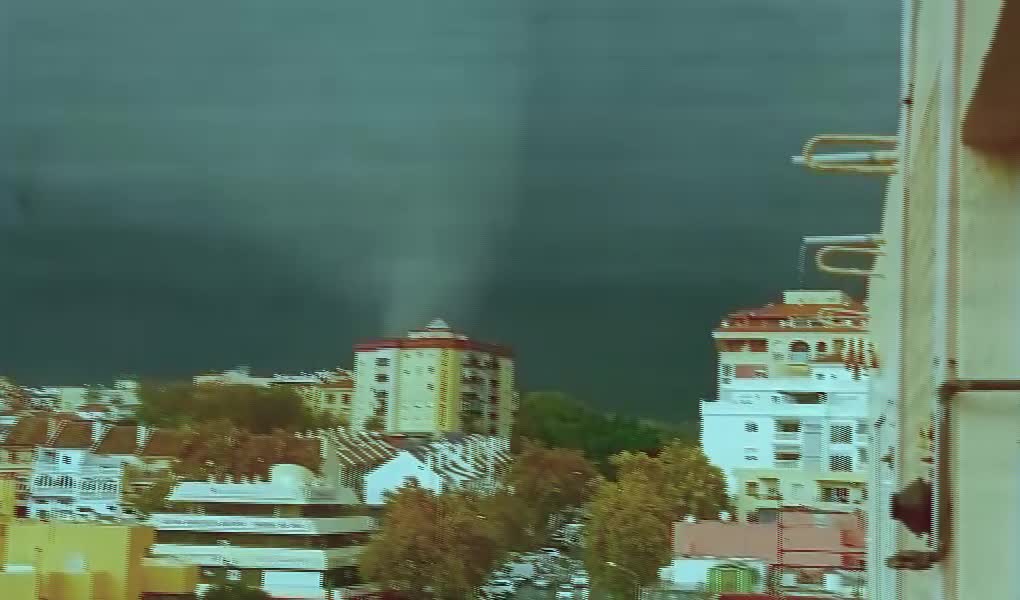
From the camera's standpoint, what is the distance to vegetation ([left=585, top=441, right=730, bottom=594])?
819 centimetres

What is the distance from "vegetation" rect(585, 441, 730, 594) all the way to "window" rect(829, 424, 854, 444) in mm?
899

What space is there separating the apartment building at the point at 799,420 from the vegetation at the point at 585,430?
1.04 meters

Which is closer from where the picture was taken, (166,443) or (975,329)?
(975,329)

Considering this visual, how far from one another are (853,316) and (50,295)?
10.8 metres

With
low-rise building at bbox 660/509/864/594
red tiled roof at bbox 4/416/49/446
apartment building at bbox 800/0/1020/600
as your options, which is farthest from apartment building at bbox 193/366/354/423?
apartment building at bbox 800/0/1020/600

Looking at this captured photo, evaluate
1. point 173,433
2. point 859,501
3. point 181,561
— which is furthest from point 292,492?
point 859,501

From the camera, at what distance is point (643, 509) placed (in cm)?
868

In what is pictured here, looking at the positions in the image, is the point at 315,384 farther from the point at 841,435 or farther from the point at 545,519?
the point at 841,435

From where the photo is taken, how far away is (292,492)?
34.7ft

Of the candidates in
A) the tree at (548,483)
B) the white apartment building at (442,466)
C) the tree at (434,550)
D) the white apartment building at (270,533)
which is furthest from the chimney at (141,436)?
the tree at (548,483)

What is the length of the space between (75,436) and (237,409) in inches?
80.1

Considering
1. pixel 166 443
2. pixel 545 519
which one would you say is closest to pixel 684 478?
pixel 545 519

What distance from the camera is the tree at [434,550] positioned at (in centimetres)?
940

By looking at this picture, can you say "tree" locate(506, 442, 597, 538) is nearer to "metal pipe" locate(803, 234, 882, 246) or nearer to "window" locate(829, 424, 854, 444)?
"window" locate(829, 424, 854, 444)
